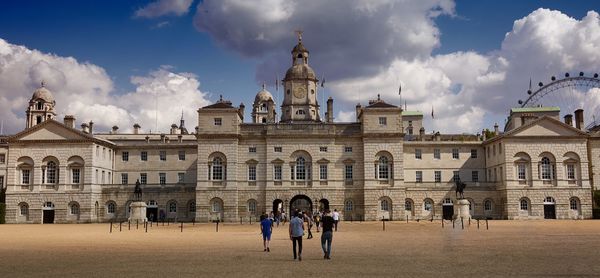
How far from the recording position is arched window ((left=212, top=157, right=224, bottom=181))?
61.6m

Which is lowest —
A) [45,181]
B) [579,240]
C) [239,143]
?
[579,240]

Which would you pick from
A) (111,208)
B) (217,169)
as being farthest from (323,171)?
(111,208)

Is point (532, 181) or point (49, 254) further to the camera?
point (532, 181)

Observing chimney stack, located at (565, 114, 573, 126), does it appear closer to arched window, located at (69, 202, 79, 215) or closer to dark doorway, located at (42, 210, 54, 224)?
arched window, located at (69, 202, 79, 215)

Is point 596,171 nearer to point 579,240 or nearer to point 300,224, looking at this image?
point 579,240

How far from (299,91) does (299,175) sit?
1430 centimetres

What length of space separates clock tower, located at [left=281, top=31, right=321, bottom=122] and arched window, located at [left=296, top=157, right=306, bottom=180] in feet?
34.2

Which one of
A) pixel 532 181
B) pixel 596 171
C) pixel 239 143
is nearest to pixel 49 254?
pixel 239 143

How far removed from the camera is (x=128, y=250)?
2538 cm

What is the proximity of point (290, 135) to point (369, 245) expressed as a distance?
35179mm

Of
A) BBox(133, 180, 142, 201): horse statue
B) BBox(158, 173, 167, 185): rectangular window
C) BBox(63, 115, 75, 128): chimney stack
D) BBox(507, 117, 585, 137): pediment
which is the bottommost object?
BBox(133, 180, 142, 201): horse statue

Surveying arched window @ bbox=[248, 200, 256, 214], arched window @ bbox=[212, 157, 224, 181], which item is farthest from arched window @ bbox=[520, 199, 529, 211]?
arched window @ bbox=[212, 157, 224, 181]

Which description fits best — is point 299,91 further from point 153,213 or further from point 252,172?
point 153,213

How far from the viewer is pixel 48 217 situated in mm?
62750
